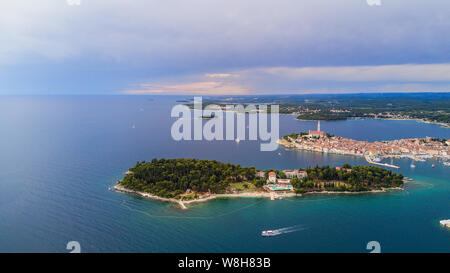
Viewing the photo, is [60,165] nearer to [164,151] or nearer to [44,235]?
[164,151]

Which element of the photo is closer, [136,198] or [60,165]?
[136,198]

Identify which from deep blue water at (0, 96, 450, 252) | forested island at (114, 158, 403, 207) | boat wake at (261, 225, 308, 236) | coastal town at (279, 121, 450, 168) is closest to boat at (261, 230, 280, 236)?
boat wake at (261, 225, 308, 236)

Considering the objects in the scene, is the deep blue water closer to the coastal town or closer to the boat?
the boat

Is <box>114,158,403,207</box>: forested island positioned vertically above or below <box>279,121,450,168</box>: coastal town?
below

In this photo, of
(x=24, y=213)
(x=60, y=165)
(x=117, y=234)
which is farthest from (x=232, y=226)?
(x=60, y=165)

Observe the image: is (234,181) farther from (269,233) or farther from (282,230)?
(269,233)

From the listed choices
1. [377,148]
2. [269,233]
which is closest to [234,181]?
[269,233]

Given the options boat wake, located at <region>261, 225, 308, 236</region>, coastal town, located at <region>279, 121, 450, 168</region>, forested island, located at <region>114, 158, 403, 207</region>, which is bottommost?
boat wake, located at <region>261, 225, 308, 236</region>
